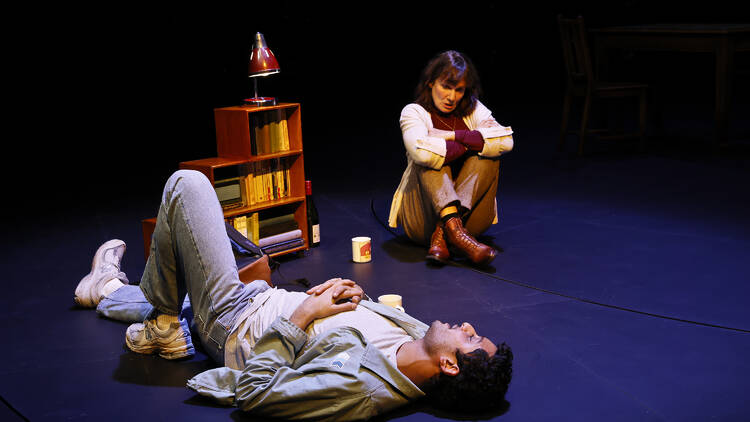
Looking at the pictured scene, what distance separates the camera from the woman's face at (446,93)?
4.15m

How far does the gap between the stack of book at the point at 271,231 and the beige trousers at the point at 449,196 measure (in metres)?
0.64

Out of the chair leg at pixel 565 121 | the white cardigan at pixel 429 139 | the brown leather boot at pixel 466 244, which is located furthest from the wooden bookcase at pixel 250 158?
the chair leg at pixel 565 121

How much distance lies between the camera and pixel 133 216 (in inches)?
196

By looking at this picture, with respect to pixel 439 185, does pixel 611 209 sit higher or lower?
lower

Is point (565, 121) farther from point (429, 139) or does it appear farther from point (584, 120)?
point (429, 139)

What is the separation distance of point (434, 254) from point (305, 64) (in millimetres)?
6201

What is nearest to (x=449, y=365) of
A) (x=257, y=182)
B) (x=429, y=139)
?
(x=429, y=139)

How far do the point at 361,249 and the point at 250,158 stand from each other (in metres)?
0.78

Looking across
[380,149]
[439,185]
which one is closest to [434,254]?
[439,185]

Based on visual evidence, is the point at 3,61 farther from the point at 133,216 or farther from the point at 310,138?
the point at 133,216

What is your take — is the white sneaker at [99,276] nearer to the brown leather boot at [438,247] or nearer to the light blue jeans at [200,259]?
the light blue jeans at [200,259]

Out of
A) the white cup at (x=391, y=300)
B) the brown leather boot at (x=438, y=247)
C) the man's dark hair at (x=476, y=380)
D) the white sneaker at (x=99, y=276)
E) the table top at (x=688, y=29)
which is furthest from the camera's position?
the table top at (x=688, y=29)

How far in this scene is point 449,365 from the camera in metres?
2.28

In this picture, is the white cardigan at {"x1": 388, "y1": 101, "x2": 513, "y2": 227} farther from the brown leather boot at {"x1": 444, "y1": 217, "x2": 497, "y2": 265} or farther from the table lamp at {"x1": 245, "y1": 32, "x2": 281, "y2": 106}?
the table lamp at {"x1": 245, "y1": 32, "x2": 281, "y2": 106}
